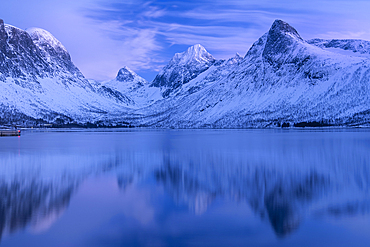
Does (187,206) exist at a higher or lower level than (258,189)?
lower

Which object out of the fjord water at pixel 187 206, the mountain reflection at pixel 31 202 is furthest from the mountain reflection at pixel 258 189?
the mountain reflection at pixel 31 202

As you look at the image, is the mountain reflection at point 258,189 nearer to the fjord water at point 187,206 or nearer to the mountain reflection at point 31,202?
the fjord water at point 187,206

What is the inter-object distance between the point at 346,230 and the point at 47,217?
47.8ft

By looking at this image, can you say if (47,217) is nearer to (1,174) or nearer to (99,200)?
(99,200)

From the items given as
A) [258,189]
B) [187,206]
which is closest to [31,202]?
[187,206]

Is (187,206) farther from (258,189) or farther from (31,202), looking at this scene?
(31,202)

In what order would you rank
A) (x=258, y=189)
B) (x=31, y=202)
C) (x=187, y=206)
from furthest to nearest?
1. (x=258, y=189)
2. (x=31, y=202)
3. (x=187, y=206)

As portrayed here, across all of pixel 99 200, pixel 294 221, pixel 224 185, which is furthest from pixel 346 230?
pixel 99 200

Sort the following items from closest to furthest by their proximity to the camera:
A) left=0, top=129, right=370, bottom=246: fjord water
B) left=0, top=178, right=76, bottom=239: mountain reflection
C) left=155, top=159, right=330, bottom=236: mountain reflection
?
left=0, top=129, right=370, bottom=246: fjord water
left=0, top=178, right=76, bottom=239: mountain reflection
left=155, top=159, right=330, bottom=236: mountain reflection

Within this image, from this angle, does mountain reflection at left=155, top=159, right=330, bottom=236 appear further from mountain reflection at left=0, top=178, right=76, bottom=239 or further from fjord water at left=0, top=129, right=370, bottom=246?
mountain reflection at left=0, top=178, right=76, bottom=239

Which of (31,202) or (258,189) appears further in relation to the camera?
(258,189)

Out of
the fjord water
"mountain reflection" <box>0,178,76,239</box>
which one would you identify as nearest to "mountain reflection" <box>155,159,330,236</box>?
the fjord water

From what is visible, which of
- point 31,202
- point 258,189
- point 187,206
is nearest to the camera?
point 187,206

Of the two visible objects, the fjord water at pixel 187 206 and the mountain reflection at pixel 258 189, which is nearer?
the fjord water at pixel 187 206
